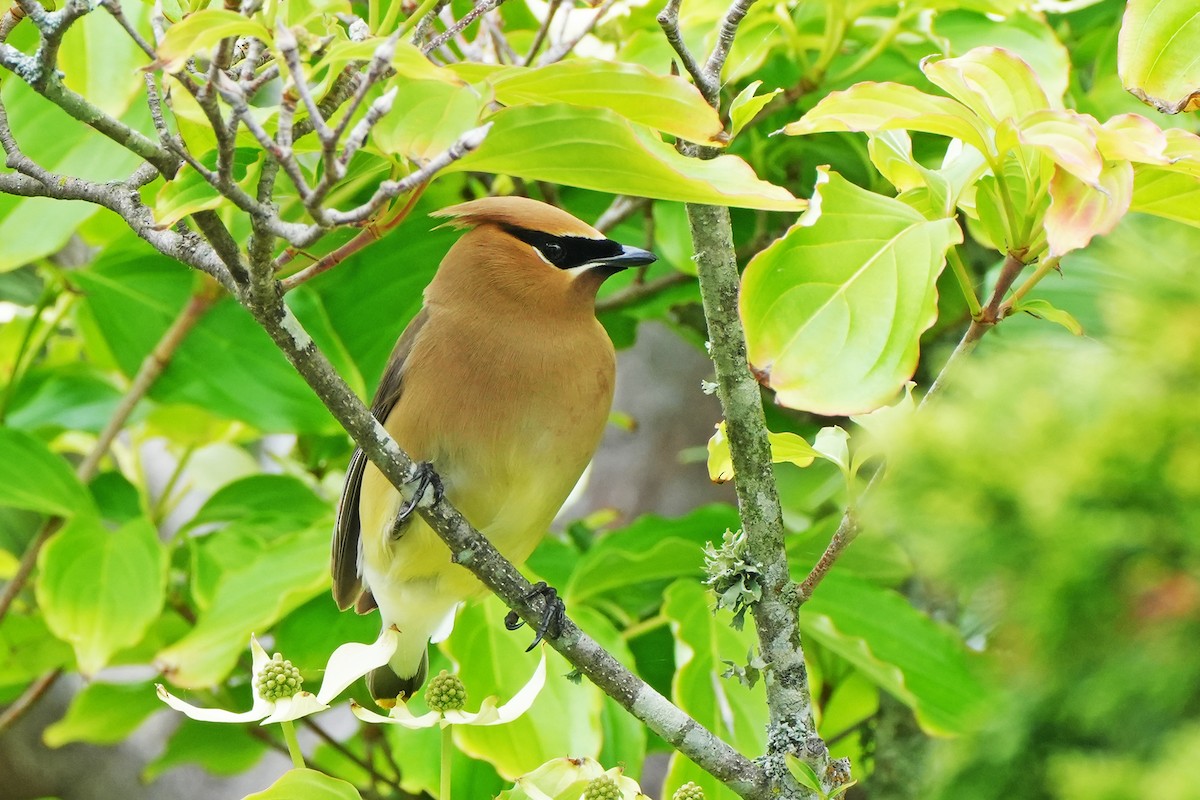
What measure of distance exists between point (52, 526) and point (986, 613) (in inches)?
101

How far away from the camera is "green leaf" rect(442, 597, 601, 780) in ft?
6.12

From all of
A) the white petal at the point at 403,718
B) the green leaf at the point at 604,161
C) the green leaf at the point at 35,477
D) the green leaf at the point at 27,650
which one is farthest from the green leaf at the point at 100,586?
the green leaf at the point at 604,161

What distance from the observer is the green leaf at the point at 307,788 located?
1239 millimetres

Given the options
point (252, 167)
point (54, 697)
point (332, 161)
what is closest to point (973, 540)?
point (332, 161)

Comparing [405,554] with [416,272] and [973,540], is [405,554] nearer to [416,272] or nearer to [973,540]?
[416,272]

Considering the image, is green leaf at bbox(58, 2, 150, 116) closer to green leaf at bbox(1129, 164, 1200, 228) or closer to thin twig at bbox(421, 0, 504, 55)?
thin twig at bbox(421, 0, 504, 55)

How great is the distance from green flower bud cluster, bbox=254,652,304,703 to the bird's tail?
1147 mm

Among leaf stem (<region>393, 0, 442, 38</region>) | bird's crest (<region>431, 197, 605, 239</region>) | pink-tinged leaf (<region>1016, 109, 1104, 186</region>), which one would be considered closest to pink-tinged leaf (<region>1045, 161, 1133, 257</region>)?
pink-tinged leaf (<region>1016, 109, 1104, 186</region>)

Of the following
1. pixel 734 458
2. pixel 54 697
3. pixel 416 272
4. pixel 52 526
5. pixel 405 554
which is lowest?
pixel 54 697

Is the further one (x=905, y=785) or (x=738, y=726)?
(x=905, y=785)

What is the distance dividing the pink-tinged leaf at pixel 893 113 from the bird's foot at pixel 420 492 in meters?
0.62

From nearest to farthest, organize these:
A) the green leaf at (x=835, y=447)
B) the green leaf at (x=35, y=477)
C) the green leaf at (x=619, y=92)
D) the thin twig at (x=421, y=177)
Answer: the thin twig at (x=421, y=177) → the green leaf at (x=619, y=92) → the green leaf at (x=835, y=447) → the green leaf at (x=35, y=477)

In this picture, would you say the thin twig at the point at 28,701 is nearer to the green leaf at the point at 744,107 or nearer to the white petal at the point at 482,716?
the white petal at the point at 482,716

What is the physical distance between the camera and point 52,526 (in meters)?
2.78
